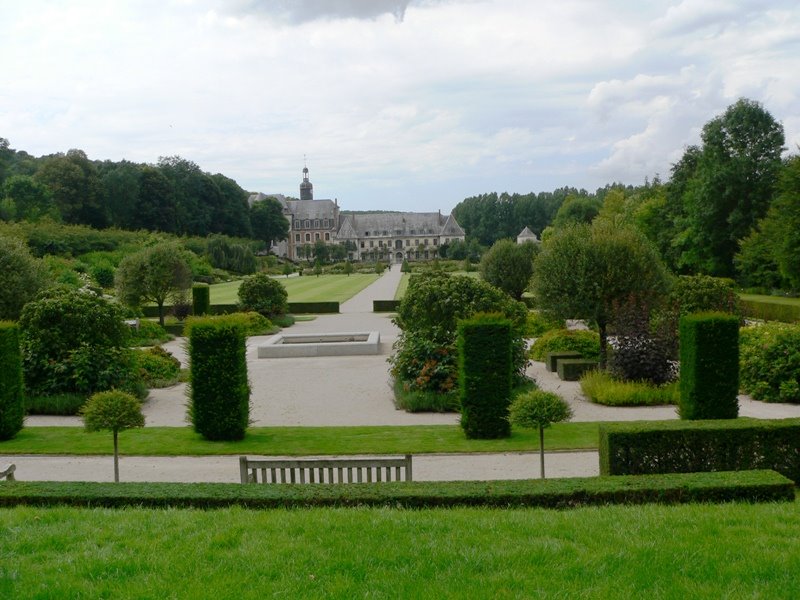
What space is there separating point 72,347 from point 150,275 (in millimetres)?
13867

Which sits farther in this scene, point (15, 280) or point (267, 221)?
point (267, 221)

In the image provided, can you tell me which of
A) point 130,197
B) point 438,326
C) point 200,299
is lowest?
point 438,326

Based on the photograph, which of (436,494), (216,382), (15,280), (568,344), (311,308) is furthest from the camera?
(311,308)

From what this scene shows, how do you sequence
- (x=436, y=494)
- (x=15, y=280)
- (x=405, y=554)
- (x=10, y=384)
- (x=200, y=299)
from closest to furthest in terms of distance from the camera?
(x=405, y=554), (x=436, y=494), (x=10, y=384), (x=15, y=280), (x=200, y=299)

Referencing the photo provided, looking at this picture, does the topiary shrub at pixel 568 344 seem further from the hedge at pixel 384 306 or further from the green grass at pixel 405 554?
the hedge at pixel 384 306

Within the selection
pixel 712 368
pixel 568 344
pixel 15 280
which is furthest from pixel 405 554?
pixel 15 280

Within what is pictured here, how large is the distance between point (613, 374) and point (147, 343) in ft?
51.9

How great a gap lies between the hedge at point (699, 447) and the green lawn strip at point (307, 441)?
7.70ft

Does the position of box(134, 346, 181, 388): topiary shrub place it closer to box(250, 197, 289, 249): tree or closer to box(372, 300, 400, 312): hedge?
box(372, 300, 400, 312): hedge

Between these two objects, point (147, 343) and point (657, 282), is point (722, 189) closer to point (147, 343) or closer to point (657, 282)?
point (657, 282)

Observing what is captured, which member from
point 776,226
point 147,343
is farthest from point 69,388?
point 776,226

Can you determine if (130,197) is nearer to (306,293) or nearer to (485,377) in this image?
(306,293)

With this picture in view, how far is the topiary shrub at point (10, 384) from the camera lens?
12023 mm

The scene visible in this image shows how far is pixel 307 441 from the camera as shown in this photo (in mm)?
11484
